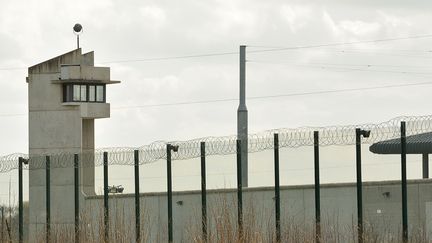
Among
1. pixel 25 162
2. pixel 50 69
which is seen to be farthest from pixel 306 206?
pixel 50 69

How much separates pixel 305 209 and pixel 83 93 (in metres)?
20.4

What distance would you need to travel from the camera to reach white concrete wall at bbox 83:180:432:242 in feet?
63.2

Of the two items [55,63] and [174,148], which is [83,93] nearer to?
[55,63]

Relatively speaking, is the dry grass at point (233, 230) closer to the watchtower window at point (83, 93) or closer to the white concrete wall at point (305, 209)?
the white concrete wall at point (305, 209)

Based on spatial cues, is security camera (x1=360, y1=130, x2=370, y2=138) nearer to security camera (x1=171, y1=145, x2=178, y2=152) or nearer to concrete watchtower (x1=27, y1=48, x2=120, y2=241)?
security camera (x1=171, y1=145, x2=178, y2=152)

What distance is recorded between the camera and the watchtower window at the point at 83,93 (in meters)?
40.1

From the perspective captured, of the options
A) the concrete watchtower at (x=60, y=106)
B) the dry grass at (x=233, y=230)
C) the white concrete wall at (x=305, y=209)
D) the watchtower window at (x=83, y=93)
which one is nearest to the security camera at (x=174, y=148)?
the white concrete wall at (x=305, y=209)

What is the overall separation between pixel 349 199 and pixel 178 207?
4383 mm

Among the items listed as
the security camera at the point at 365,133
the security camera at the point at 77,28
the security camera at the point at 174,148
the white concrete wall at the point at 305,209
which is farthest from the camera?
the security camera at the point at 77,28

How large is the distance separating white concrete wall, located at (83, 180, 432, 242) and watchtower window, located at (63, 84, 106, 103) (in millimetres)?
16181

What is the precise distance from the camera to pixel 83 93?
40562mm

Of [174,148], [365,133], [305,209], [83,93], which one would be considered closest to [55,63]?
[83,93]

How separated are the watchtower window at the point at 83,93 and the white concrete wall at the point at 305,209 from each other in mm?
16181

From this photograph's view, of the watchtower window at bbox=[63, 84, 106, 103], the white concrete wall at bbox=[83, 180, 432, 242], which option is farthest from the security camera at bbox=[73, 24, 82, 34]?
the white concrete wall at bbox=[83, 180, 432, 242]
